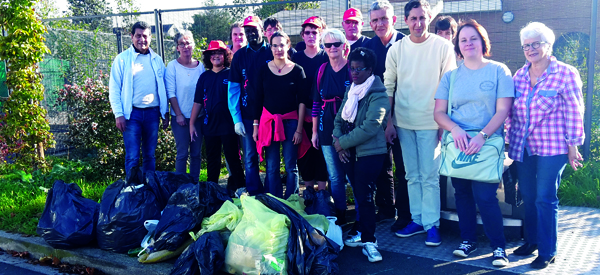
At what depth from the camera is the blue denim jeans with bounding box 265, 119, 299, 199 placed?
4660 mm

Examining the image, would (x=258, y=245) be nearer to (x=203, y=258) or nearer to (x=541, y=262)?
(x=203, y=258)

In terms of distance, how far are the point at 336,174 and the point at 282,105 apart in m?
0.86

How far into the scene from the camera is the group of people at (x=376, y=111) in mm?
3490

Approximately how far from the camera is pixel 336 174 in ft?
14.3

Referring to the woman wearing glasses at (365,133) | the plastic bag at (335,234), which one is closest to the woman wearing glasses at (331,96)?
the woman wearing glasses at (365,133)

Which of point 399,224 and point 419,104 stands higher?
point 419,104

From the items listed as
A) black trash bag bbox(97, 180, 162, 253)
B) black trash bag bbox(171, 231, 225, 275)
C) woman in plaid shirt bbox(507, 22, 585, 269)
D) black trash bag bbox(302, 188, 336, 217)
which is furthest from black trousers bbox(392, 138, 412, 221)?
black trash bag bbox(97, 180, 162, 253)

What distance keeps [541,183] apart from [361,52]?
168cm

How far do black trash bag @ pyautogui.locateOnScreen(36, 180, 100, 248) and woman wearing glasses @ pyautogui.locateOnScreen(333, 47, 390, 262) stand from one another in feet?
7.60

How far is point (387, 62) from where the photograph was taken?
425 cm

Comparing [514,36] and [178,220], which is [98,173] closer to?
[178,220]

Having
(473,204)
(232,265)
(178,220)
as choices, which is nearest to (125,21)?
(178,220)

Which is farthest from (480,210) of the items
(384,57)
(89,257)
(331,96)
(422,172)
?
(89,257)

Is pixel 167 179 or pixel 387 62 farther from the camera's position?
pixel 167 179
